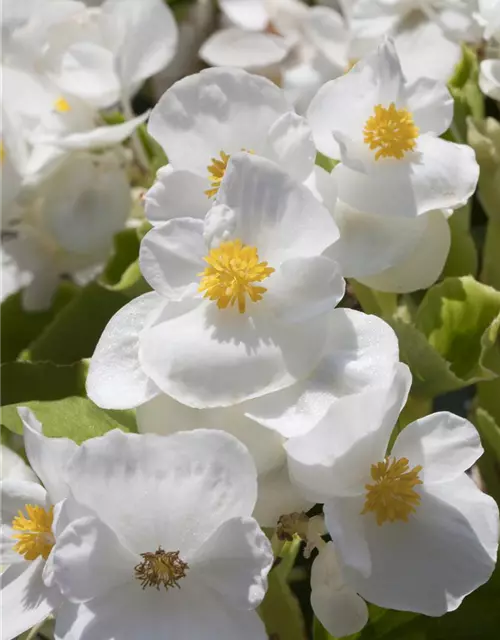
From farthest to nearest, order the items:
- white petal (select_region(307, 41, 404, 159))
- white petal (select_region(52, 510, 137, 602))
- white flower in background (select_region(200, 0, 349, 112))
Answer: white flower in background (select_region(200, 0, 349, 112)), white petal (select_region(307, 41, 404, 159)), white petal (select_region(52, 510, 137, 602))

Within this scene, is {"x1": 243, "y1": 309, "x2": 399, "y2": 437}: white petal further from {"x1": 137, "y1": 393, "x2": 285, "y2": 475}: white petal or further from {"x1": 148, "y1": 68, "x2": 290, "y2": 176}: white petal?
{"x1": 148, "y1": 68, "x2": 290, "y2": 176}: white petal

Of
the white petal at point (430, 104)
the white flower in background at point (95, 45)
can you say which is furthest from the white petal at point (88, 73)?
the white petal at point (430, 104)

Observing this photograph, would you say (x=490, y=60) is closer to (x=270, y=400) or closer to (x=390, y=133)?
(x=390, y=133)

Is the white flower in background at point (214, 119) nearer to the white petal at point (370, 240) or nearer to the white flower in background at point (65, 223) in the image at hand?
the white petal at point (370, 240)

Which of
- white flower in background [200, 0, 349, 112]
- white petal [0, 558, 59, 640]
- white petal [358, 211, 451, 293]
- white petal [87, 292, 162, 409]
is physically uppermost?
white petal [87, 292, 162, 409]

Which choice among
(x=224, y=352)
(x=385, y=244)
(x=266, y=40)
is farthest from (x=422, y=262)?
(x=266, y=40)

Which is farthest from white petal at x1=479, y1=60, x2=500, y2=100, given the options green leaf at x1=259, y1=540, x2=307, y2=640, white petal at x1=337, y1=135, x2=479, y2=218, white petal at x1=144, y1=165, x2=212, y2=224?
green leaf at x1=259, y1=540, x2=307, y2=640

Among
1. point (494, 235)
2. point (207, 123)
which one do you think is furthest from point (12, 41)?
point (494, 235)
